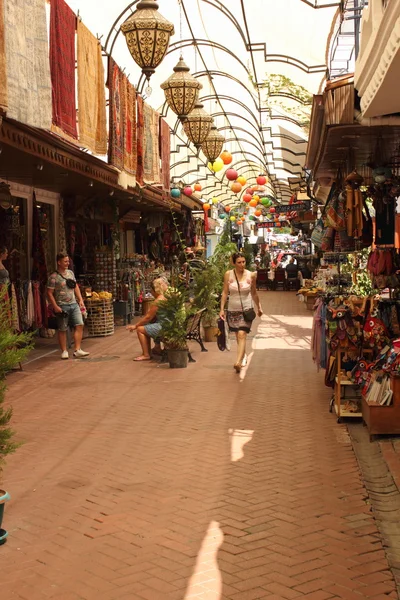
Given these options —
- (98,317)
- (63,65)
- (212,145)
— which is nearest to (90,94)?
(63,65)

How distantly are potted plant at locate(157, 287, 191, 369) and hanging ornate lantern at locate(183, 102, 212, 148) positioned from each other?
9.99ft

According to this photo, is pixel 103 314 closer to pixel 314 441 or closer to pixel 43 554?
pixel 314 441

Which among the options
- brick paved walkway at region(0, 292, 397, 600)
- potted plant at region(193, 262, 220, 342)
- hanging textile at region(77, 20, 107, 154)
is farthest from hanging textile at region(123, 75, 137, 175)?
brick paved walkway at region(0, 292, 397, 600)

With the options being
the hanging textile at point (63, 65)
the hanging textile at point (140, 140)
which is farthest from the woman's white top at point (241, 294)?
the hanging textile at point (140, 140)

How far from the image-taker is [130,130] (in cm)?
1348

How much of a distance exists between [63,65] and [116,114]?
3.02 metres

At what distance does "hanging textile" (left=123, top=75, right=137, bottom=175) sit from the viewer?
13148mm

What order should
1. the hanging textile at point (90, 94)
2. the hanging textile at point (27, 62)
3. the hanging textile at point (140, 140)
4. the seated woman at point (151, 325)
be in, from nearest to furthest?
the hanging textile at point (27, 62) → the hanging textile at point (90, 94) → the seated woman at point (151, 325) → the hanging textile at point (140, 140)

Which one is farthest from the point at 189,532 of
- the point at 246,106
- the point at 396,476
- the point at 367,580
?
the point at 246,106

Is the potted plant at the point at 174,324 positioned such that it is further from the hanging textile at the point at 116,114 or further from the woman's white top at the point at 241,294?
the hanging textile at the point at 116,114

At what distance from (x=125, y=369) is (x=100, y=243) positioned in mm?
8489

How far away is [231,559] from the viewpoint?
14.3 feet

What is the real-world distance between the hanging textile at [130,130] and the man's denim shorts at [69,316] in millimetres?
2725

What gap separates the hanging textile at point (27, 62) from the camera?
23.2 ft
